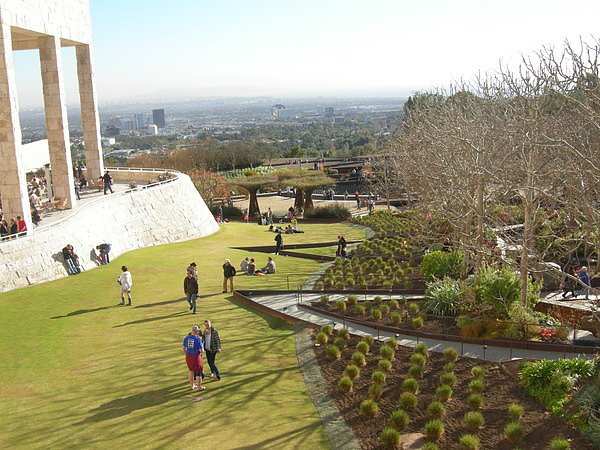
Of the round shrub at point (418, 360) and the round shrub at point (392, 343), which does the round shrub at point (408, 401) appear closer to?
the round shrub at point (418, 360)

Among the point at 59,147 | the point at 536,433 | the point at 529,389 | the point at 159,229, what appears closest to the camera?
the point at 536,433

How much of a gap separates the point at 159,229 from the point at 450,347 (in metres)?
18.5

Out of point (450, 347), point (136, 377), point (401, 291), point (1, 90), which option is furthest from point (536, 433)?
point (1, 90)

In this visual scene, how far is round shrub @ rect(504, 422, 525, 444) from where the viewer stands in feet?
30.3

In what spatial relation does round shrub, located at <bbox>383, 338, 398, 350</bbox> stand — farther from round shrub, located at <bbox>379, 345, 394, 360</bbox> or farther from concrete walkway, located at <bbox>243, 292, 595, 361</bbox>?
concrete walkway, located at <bbox>243, 292, 595, 361</bbox>

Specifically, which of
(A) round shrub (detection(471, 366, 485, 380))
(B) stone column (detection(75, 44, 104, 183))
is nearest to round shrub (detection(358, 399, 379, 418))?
(A) round shrub (detection(471, 366, 485, 380))

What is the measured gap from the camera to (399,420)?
988 cm

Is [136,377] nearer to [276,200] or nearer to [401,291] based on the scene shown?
[401,291]

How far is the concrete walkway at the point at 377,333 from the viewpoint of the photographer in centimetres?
1304

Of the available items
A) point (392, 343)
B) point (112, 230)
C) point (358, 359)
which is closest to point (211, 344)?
point (358, 359)

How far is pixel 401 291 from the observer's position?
1884 cm

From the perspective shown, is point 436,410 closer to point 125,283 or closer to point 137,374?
point 137,374

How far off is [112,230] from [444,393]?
1832 centimetres

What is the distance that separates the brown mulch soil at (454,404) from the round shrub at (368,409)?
0.09 meters
